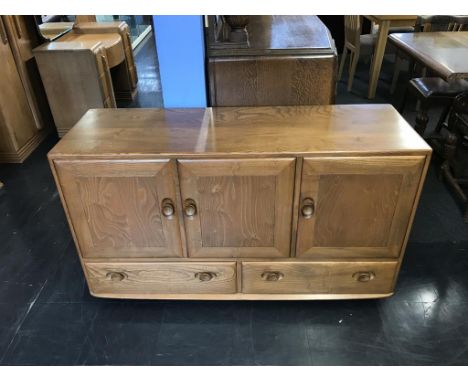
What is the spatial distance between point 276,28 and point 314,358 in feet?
4.65

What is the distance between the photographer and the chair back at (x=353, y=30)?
335 cm

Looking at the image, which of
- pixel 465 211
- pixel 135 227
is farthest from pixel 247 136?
pixel 465 211

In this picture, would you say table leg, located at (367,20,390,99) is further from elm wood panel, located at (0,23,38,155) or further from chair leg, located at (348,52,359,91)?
elm wood panel, located at (0,23,38,155)

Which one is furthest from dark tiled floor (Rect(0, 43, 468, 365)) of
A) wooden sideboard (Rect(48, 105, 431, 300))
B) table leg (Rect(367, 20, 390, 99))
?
table leg (Rect(367, 20, 390, 99))

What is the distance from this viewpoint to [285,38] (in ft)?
5.08

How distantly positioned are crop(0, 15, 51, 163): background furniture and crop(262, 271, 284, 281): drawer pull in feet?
6.85

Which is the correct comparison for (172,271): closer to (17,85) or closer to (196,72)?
(196,72)

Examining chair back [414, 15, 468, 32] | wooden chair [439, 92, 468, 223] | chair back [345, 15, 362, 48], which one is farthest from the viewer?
chair back [345, 15, 362, 48]

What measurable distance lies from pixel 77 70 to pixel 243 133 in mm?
1948

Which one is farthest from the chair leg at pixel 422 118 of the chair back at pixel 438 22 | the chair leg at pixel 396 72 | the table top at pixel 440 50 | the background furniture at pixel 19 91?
the background furniture at pixel 19 91

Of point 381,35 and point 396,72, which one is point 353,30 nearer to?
point 381,35

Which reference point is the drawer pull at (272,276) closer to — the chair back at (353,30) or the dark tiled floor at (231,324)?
the dark tiled floor at (231,324)

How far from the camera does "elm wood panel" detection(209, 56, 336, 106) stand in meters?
1.42

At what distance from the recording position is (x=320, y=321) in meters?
1.48
